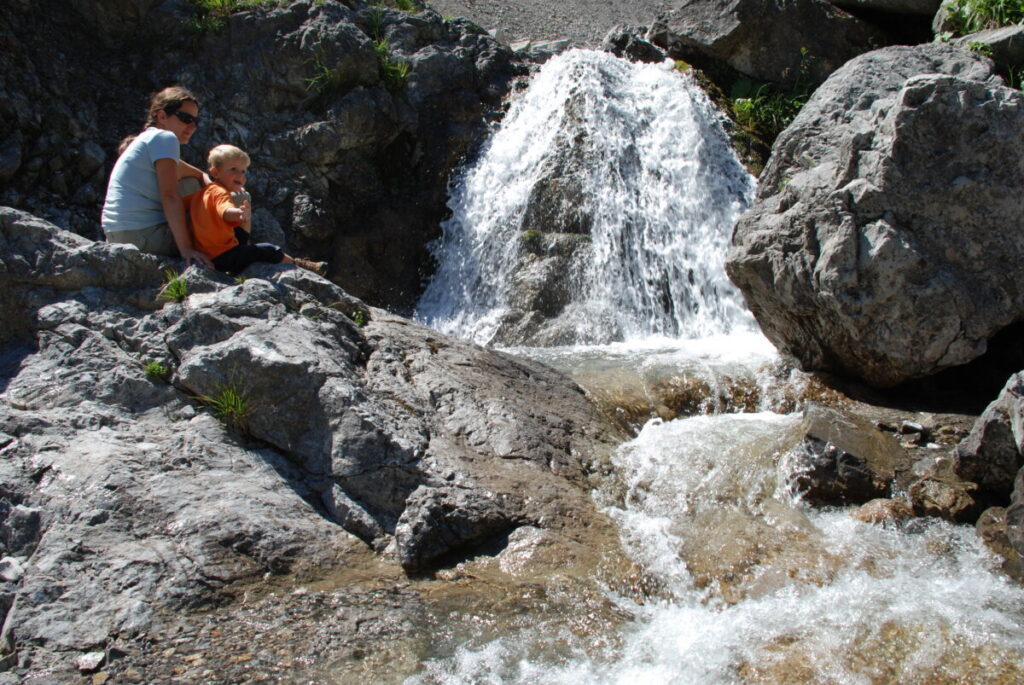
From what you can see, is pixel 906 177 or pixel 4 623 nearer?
pixel 4 623

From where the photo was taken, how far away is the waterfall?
10242 mm

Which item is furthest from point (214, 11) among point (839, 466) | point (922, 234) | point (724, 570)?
point (724, 570)

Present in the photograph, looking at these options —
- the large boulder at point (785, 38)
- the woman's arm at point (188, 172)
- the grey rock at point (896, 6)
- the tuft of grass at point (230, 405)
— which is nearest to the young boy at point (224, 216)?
the woman's arm at point (188, 172)

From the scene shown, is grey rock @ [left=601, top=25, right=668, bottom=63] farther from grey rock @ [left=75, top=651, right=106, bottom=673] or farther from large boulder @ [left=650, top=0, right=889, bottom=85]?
grey rock @ [left=75, top=651, right=106, bottom=673]

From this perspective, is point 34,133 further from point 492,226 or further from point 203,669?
point 203,669

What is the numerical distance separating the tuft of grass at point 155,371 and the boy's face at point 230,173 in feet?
4.96

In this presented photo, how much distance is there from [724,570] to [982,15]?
1044cm

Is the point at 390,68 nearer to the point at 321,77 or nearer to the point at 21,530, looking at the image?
the point at 321,77

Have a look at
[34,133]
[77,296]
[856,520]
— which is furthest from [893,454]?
[34,133]

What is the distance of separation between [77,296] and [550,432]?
343 centimetres

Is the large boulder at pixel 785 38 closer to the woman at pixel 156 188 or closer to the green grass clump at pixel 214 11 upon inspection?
the green grass clump at pixel 214 11

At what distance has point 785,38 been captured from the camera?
44.3 feet

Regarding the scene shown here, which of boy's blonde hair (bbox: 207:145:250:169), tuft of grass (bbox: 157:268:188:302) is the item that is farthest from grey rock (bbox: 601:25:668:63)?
tuft of grass (bbox: 157:268:188:302)

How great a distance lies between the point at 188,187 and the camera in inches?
231
